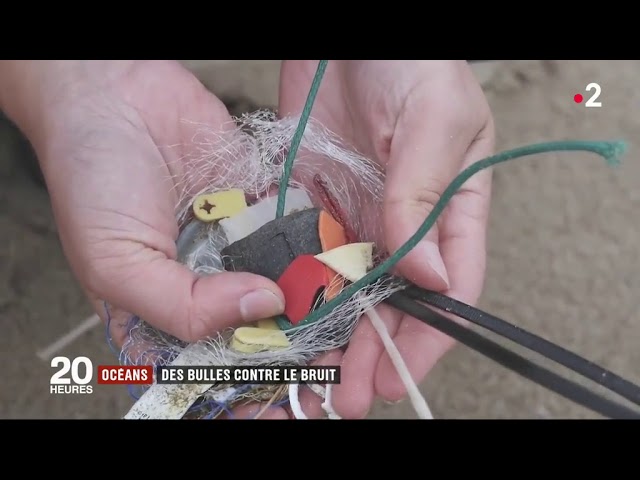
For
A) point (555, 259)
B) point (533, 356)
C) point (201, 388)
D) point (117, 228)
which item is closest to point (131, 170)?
point (117, 228)

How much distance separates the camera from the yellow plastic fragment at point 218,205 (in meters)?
0.52

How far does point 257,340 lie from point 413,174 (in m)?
0.17

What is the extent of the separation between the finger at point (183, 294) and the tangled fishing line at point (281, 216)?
0.8 inches

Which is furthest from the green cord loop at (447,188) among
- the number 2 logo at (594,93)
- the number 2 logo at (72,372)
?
the number 2 logo at (594,93)

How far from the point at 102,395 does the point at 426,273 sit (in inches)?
12.3

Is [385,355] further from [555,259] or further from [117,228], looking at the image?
[555,259]

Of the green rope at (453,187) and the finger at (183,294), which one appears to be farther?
the finger at (183,294)

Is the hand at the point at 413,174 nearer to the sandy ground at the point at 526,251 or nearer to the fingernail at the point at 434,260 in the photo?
the fingernail at the point at 434,260

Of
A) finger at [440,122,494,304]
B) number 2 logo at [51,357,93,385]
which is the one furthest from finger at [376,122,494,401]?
number 2 logo at [51,357,93,385]

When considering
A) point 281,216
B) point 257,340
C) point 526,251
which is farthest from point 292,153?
point 526,251

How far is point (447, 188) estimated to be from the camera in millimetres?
425

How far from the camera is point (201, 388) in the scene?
0.48 meters

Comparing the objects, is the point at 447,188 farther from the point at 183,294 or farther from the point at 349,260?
the point at 183,294

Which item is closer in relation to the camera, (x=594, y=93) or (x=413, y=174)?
(x=413, y=174)
